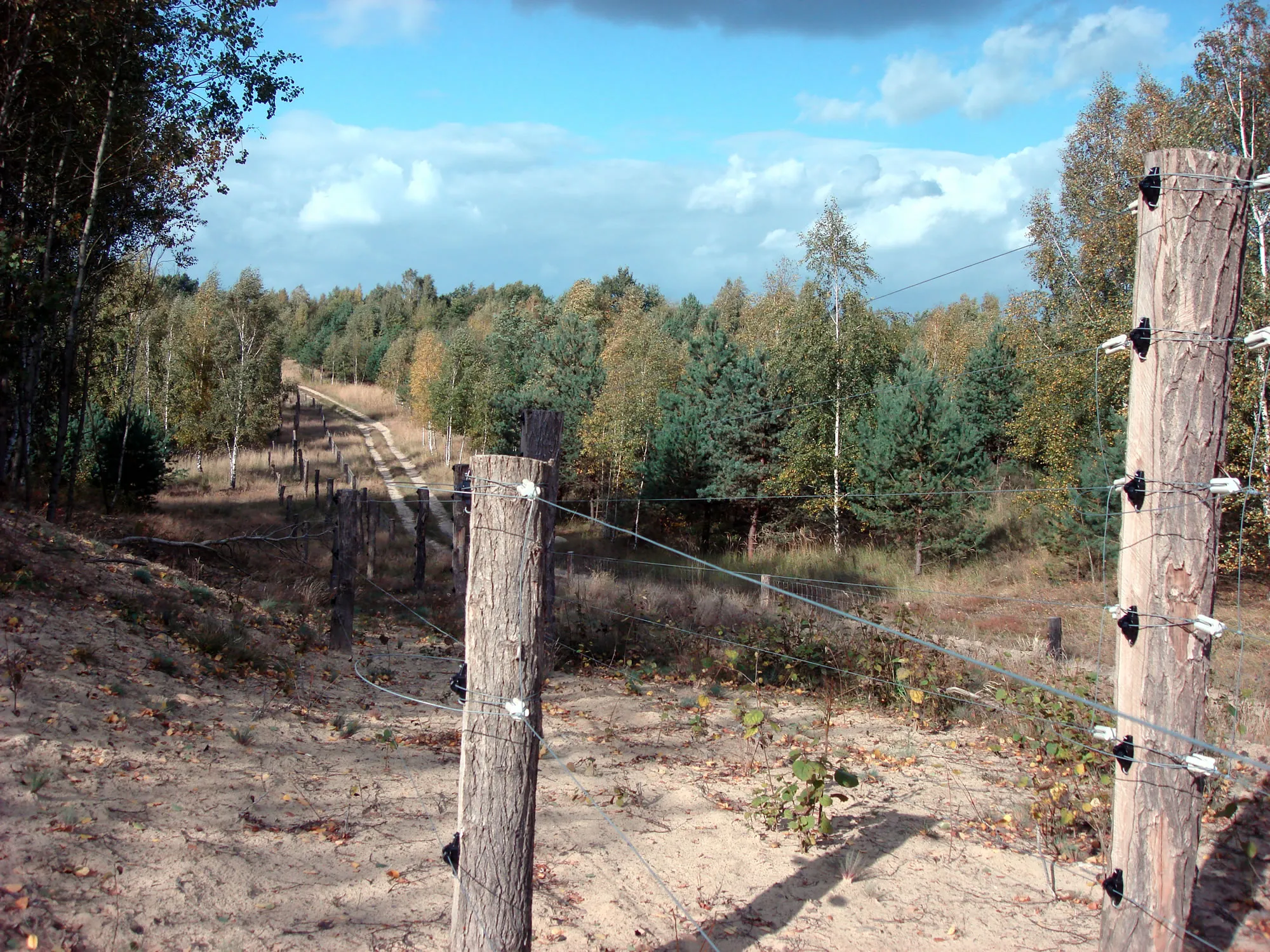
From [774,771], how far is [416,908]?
10.5 feet

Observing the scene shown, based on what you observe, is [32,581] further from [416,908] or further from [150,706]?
[416,908]

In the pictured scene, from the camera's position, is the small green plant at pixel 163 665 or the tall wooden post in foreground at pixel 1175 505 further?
the small green plant at pixel 163 665

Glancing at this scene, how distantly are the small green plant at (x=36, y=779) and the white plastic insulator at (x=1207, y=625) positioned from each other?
5462 millimetres

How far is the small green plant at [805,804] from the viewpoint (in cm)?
518

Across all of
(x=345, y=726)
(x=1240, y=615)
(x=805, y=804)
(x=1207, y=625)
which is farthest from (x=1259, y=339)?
(x=345, y=726)

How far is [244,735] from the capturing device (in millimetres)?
6141

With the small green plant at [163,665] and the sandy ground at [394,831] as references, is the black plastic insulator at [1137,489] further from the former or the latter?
the small green plant at [163,665]

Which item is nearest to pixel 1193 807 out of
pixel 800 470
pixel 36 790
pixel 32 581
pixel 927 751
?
pixel 927 751

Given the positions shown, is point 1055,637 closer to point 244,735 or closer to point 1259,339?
point 1259,339

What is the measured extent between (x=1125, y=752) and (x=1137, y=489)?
1057 millimetres

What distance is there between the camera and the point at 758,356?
28.4 meters

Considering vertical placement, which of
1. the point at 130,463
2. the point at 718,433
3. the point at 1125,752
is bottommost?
the point at 130,463

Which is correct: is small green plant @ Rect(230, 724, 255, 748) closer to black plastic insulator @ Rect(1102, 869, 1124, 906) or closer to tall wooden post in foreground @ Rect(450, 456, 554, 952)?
tall wooden post in foreground @ Rect(450, 456, 554, 952)

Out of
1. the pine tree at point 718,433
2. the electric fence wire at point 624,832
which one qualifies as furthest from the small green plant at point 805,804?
the pine tree at point 718,433
